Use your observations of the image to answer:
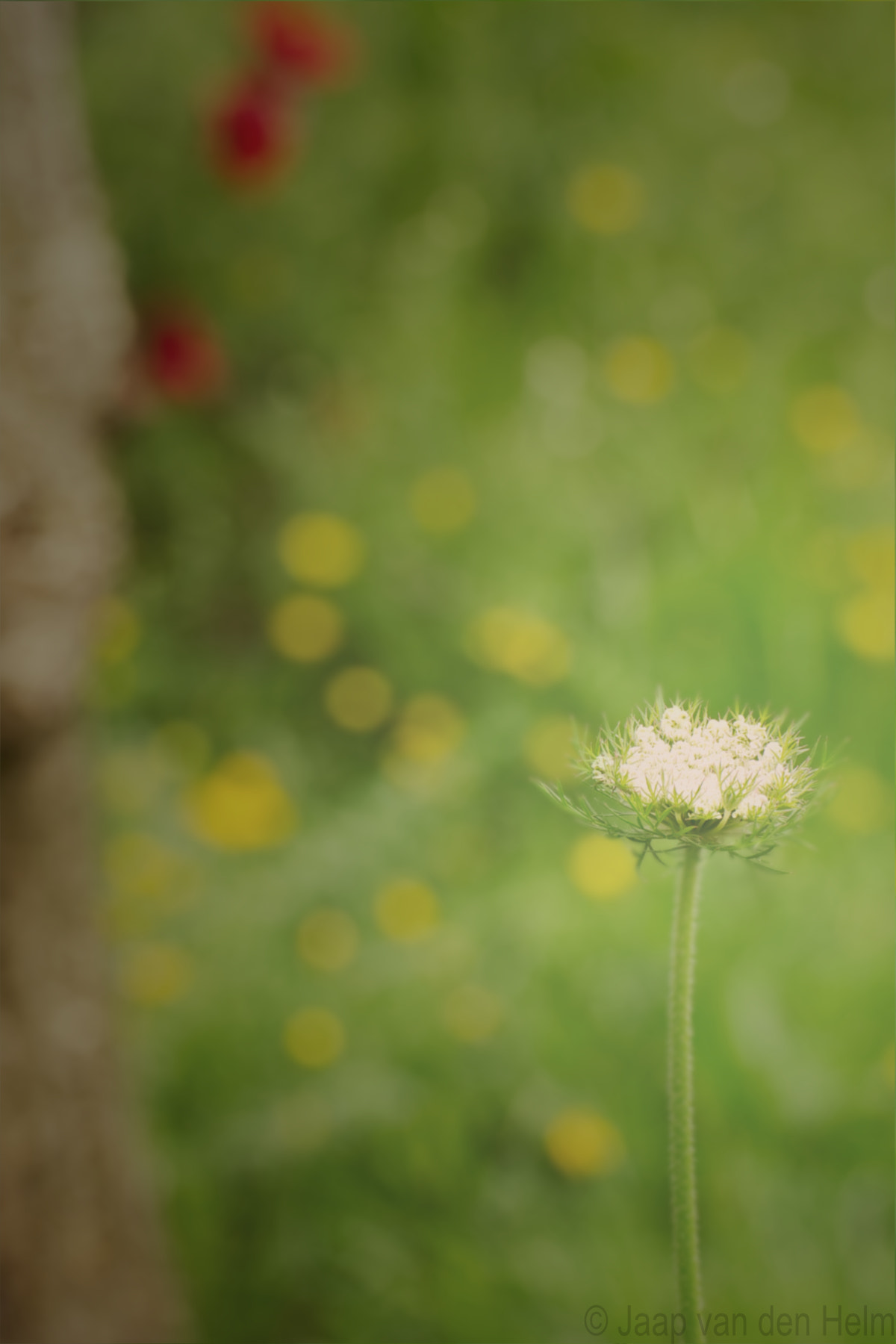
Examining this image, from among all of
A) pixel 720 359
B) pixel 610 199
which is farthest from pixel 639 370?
pixel 610 199

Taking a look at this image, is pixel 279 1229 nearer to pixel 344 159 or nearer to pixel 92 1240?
pixel 92 1240

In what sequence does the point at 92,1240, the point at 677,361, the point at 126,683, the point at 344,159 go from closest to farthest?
the point at 92,1240, the point at 677,361, the point at 126,683, the point at 344,159

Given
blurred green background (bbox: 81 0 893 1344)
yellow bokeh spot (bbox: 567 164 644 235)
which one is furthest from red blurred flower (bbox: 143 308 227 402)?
yellow bokeh spot (bbox: 567 164 644 235)

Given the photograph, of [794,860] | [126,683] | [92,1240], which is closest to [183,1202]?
[92,1240]

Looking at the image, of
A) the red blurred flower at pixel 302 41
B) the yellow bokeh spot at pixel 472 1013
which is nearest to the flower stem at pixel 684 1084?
the yellow bokeh spot at pixel 472 1013

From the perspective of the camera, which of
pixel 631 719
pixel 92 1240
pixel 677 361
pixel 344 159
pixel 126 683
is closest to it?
pixel 631 719

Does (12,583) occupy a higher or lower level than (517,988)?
higher
